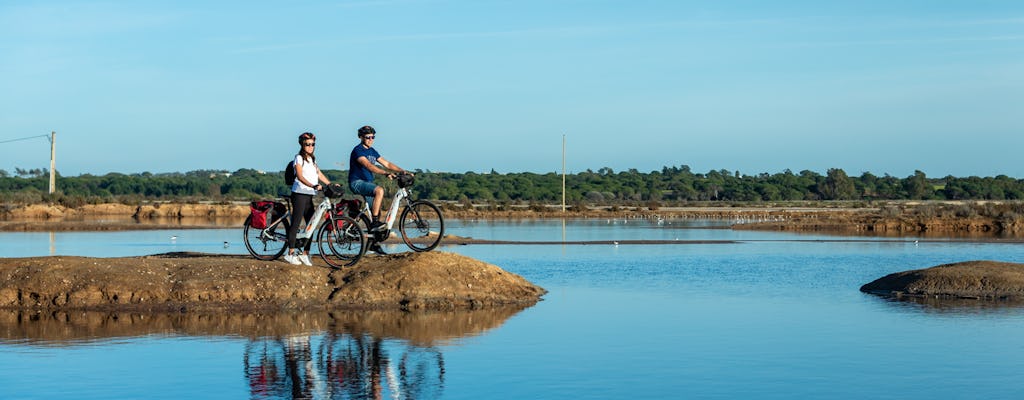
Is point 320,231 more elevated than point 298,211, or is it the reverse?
point 298,211

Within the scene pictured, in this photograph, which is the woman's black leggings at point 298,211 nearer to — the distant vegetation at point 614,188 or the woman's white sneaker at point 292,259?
the woman's white sneaker at point 292,259

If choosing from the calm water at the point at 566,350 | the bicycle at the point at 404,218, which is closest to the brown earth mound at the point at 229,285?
the bicycle at the point at 404,218

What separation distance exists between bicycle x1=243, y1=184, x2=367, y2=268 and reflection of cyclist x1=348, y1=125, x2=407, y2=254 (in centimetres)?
47

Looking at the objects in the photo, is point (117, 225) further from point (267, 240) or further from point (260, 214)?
point (260, 214)

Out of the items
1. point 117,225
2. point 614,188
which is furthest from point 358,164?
point 614,188

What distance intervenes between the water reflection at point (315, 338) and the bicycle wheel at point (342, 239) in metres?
1.24

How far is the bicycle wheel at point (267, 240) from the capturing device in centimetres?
1845

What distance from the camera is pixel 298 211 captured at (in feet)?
58.3

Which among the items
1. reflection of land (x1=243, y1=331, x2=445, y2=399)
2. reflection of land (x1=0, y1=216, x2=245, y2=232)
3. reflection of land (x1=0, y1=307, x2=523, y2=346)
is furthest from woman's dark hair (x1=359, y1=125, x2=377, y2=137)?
reflection of land (x1=0, y1=216, x2=245, y2=232)

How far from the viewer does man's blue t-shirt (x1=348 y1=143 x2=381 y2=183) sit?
17844 mm

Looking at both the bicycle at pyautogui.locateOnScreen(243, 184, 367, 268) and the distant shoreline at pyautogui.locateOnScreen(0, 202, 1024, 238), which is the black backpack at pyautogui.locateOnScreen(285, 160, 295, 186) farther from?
the distant shoreline at pyautogui.locateOnScreen(0, 202, 1024, 238)

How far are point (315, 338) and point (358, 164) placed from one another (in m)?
3.78

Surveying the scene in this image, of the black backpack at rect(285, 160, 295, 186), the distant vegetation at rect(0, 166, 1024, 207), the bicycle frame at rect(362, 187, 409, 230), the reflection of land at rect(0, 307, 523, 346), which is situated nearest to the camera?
the reflection of land at rect(0, 307, 523, 346)

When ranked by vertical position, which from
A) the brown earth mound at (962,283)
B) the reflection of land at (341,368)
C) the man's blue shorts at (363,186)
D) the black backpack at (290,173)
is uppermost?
the black backpack at (290,173)
